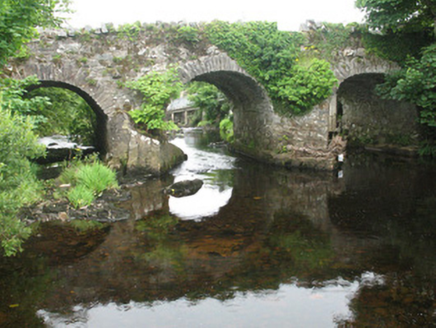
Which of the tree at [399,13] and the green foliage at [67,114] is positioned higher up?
the tree at [399,13]

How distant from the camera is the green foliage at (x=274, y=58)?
12141 millimetres

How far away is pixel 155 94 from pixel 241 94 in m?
5.46

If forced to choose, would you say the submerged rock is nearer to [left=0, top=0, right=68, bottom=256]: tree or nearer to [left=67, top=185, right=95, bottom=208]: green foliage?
[left=67, top=185, right=95, bottom=208]: green foliage

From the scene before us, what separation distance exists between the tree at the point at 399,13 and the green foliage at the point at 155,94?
260 inches

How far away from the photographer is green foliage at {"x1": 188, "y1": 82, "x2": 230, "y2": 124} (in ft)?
103

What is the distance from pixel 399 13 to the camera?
11570 mm

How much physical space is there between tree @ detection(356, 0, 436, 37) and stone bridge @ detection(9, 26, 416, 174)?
129cm

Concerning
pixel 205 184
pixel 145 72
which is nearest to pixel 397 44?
pixel 205 184

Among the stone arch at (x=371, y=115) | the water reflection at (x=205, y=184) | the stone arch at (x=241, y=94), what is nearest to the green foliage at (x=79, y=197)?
→ the water reflection at (x=205, y=184)

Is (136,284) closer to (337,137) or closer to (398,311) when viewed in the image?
(398,311)

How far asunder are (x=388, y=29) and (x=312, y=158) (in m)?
5.20

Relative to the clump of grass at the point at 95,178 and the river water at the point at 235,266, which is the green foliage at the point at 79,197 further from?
the river water at the point at 235,266

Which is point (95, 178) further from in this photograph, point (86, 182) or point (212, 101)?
point (212, 101)

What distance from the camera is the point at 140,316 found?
4.22 meters
